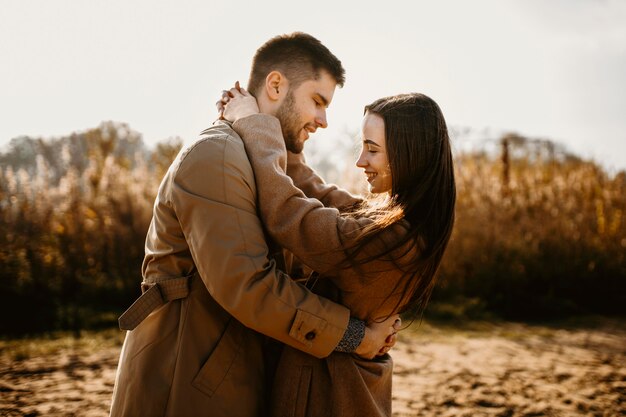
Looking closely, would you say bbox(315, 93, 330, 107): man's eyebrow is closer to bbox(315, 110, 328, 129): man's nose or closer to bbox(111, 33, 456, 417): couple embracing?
bbox(315, 110, 328, 129): man's nose

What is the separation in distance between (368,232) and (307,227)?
0.24m

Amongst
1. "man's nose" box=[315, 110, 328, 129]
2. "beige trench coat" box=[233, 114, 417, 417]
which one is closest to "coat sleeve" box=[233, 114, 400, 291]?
"beige trench coat" box=[233, 114, 417, 417]

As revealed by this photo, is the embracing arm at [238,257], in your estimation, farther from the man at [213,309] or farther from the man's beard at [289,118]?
the man's beard at [289,118]

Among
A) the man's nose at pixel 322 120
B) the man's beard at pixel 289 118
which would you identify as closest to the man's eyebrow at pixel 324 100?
the man's nose at pixel 322 120

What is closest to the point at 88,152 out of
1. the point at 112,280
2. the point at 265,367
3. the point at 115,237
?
the point at 115,237

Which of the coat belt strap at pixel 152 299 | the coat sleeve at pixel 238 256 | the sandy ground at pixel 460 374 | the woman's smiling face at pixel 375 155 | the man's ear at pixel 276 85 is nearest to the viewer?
the coat sleeve at pixel 238 256

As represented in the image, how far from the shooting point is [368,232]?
1.87 meters

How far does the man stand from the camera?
1713 millimetres

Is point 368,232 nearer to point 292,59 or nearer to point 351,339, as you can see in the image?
point 351,339

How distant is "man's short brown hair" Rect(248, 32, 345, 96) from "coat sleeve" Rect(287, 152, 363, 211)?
0.41 metres

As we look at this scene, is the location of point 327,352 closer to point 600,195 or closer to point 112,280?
point 112,280

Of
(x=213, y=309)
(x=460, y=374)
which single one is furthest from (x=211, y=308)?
(x=460, y=374)

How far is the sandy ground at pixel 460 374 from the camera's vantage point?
12.3 ft

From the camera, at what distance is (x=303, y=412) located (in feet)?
6.09
